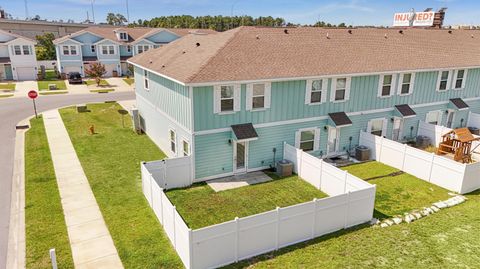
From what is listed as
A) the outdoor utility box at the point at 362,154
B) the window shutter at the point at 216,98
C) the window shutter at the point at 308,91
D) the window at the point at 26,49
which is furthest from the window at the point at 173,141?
the window at the point at 26,49

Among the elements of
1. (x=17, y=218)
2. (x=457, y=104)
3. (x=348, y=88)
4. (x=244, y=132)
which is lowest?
(x=17, y=218)

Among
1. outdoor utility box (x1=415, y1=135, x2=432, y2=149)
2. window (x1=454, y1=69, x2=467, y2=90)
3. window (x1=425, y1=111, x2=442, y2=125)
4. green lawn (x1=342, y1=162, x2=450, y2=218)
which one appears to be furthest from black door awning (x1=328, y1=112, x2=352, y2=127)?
window (x1=454, y1=69, x2=467, y2=90)

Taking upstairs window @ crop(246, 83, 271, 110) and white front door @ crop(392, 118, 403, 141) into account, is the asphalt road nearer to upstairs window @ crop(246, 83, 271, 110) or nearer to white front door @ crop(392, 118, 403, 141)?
upstairs window @ crop(246, 83, 271, 110)

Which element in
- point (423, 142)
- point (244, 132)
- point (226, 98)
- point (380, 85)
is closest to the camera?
point (226, 98)

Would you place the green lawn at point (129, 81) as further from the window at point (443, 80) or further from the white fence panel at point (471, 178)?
the white fence panel at point (471, 178)

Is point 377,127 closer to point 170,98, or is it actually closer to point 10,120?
point 170,98

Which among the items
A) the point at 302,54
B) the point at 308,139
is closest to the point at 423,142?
the point at 308,139
